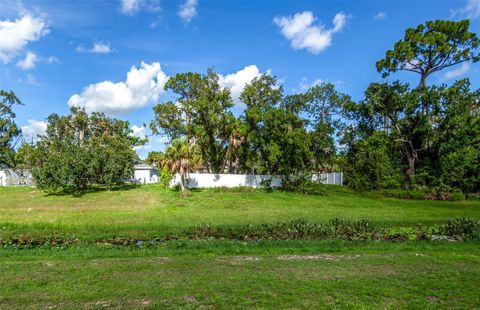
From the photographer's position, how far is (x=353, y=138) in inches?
1750

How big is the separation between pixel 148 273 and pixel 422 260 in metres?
6.58

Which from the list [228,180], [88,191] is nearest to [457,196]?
[228,180]

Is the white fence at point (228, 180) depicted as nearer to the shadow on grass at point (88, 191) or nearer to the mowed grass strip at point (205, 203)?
the mowed grass strip at point (205, 203)

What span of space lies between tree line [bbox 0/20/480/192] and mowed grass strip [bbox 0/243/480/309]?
23.8 metres

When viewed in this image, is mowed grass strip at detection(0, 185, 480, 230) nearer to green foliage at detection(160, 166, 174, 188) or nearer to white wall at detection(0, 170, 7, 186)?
green foliage at detection(160, 166, 174, 188)

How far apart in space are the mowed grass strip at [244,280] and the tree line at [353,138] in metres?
23.8

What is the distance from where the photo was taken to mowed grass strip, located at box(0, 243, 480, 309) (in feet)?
18.2

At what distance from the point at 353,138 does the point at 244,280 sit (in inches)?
1598

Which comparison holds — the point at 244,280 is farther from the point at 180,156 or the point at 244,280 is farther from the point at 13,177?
the point at 13,177

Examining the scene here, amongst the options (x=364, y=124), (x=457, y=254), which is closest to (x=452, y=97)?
(x=364, y=124)

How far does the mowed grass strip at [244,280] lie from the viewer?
5.55 m

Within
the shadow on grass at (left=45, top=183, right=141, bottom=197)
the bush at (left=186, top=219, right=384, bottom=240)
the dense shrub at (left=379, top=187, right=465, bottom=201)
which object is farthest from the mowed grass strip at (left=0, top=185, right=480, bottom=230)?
the bush at (left=186, top=219, right=384, bottom=240)

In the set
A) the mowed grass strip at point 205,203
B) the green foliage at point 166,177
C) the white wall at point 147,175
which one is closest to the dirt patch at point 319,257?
the mowed grass strip at point 205,203

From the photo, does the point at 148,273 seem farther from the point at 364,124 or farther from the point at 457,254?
the point at 364,124
